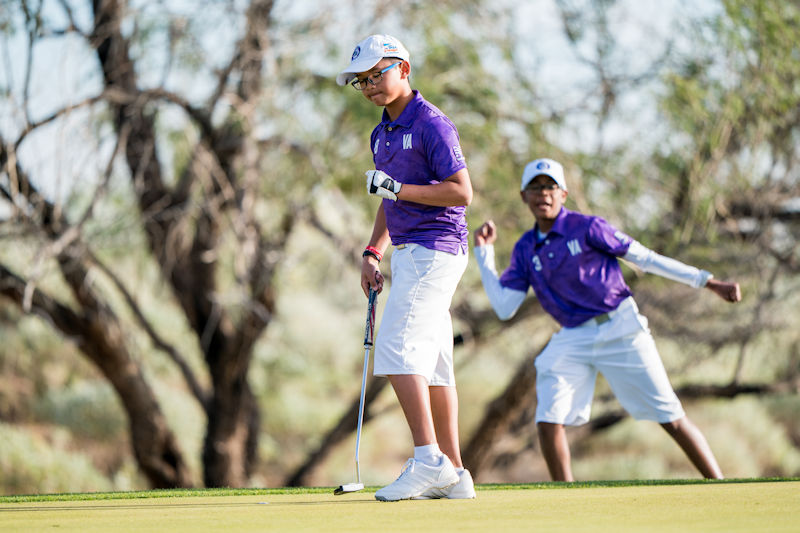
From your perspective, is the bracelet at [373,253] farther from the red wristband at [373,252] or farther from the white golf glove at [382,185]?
the white golf glove at [382,185]

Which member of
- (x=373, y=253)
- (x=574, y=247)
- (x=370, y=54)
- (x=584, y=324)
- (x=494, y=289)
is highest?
(x=370, y=54)

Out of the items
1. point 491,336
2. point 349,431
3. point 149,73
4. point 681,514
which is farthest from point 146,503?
point 349,431

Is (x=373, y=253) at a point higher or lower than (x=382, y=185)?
lower

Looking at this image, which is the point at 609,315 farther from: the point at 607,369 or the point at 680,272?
the point at 680,272

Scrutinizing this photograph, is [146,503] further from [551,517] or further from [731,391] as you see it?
[731,391]

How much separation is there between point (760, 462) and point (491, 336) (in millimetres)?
13455

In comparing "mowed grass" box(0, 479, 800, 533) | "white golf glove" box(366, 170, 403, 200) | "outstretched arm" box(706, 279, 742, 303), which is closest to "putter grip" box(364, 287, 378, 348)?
"white golf glove" box(366, 170, 403, 200)

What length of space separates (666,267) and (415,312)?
197 cm

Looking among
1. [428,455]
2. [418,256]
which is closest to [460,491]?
[428,455]

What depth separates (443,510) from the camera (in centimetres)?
348

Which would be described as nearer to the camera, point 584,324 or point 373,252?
point 373,252

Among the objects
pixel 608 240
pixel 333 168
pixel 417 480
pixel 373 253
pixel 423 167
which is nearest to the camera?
pixel 417 480

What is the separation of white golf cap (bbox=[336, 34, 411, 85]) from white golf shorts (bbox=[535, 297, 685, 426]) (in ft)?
7.03

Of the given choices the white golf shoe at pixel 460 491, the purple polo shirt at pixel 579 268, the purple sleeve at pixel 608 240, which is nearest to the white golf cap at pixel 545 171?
the purple polo shirt at pixel 579 268
